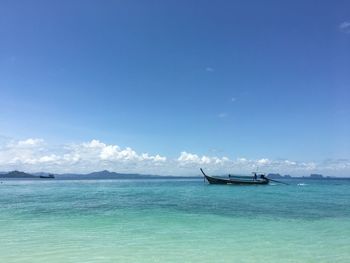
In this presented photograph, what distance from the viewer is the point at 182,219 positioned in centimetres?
2006

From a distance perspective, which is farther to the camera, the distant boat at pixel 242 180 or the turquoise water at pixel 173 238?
the distant boat at pixel 242 180

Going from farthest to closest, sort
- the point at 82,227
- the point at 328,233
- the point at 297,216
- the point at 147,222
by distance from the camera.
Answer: the point at 297,216 → the point at 147,222 → the point at 82,227 → the point at 328,233

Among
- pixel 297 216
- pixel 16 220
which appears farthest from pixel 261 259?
pixel 16 220

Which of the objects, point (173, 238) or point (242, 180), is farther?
point (242, 180)

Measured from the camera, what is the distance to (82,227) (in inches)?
669

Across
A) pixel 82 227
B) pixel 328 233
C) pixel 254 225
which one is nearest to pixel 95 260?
pixel 82 227

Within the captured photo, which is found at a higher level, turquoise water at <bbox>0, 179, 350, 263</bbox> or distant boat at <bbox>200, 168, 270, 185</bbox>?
distant boat at <bbox>200, 168, 270, 185</bbox>

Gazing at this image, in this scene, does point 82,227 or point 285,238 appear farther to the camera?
point 82,227

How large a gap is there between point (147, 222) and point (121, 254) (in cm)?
736

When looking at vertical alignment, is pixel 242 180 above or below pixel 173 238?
above

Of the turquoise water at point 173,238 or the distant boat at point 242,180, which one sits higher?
the distant boat at point 242,180

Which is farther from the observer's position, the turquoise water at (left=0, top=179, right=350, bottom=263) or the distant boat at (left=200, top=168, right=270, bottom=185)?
the distant boat at (left=200, top=168, right=270, bottom=185)

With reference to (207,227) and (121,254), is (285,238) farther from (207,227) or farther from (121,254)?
(121,254)

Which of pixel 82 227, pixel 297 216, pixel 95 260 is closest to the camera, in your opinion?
pixel 95 260
